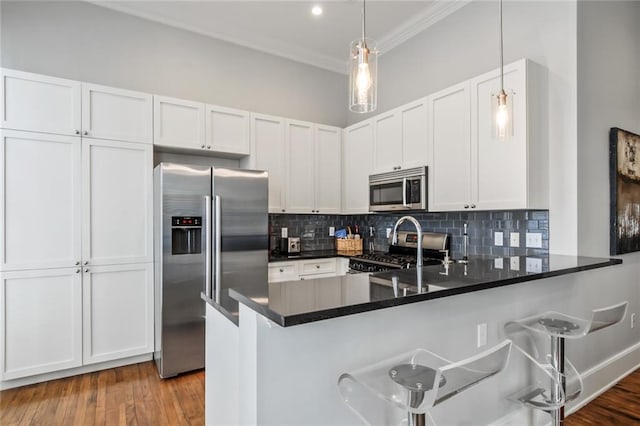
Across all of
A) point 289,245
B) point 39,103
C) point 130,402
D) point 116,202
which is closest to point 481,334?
point 130,402

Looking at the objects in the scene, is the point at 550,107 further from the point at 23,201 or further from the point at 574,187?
the point at 23,201

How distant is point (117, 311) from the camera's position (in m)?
3.00

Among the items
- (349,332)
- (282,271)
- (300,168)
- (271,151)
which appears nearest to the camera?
(349,332)

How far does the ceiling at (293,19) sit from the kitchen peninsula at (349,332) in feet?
8.64

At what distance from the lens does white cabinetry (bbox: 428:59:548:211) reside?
2.47 m

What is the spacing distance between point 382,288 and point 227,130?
8.71 feet

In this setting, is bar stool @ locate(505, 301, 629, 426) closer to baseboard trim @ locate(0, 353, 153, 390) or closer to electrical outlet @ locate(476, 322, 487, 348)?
electrical outlet @ locate(476, 322, 487, 348)

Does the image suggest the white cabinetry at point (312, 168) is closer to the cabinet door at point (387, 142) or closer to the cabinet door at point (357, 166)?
the cabinet door at point (357, 166)

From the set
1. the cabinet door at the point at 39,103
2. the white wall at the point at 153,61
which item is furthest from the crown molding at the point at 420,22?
the cabinet door at the point at 39,103

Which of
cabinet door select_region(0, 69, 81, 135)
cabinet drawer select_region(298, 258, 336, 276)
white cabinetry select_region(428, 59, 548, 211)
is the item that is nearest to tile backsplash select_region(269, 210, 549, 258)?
white cabinetry select_region(428, 59, 548, 211)

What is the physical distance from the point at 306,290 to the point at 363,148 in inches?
110

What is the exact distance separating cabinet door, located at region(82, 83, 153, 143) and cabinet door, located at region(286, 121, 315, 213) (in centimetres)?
142

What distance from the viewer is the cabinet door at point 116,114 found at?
9.55 ft

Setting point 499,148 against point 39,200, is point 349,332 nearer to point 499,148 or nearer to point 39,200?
point 499,148
